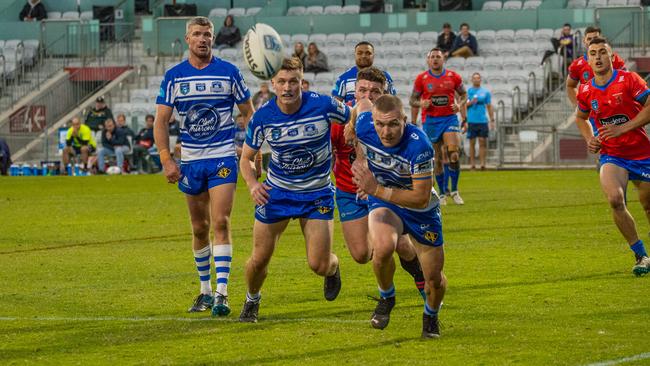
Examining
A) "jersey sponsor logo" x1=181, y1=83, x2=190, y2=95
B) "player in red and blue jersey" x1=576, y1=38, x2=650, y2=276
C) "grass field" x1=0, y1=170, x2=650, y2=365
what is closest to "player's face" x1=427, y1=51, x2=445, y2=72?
"grass field" x1=0, y1=170, x2=650, y2=365

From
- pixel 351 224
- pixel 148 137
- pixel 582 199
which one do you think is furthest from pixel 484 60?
pixel 351 224

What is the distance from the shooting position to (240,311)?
10.1 m

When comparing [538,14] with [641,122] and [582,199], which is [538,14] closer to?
[582,199]

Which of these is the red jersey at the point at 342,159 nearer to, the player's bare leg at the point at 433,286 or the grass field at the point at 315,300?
the grass field at the point at 315,300

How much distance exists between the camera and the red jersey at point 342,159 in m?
10.7

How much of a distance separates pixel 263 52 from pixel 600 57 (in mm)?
4033

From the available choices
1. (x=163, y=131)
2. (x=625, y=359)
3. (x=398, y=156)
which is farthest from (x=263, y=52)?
(x=625, y=359)

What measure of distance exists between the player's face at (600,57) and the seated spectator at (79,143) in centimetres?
2291

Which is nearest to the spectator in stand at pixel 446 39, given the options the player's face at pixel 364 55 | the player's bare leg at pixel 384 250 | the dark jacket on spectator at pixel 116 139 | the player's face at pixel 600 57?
the dark jacket on spectator at pixel 116 139

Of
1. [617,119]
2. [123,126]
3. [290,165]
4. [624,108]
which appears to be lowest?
[123,126]

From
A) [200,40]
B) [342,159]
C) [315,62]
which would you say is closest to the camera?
[200,40]

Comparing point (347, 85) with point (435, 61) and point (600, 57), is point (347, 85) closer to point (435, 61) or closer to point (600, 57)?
point (600, 57)

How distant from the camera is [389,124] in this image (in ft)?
27.7

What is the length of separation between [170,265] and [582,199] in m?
10.2
